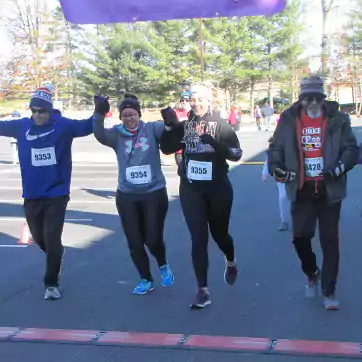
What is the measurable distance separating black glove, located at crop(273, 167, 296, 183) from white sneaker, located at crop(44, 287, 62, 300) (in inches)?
89.5

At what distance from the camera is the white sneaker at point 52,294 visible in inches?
227

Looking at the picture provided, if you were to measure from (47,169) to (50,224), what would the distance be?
50 centimetres

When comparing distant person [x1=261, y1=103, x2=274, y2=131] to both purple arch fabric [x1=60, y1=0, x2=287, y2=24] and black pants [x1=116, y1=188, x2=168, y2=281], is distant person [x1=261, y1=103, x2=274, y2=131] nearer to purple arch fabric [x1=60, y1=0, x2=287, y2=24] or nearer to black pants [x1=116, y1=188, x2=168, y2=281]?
black pants [x1=116, y1=188, x2=168, y2=281]

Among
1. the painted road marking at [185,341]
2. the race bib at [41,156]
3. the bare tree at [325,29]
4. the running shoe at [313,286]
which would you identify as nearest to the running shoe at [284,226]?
the running shoe at [313,286]

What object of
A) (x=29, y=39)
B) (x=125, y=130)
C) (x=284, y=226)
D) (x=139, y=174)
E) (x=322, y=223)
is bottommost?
(x=284, y=226)

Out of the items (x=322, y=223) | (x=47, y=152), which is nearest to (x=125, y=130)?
(x=47, y=152)

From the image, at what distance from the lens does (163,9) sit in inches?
176

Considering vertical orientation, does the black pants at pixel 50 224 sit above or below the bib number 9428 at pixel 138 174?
below

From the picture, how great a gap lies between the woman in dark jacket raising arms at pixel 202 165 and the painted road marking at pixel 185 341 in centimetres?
77

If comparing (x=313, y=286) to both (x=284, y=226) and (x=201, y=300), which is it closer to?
(x=201, y=300)

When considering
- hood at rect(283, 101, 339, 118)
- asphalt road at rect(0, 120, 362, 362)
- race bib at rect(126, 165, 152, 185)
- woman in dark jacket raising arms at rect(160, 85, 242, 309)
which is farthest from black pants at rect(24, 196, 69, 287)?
hood at rect(283, 101, 339, 118)

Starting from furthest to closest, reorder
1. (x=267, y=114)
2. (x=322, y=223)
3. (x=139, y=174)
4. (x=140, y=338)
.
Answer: (x=267, y=114) → (x=139, y=174) → (x=322, y=223) → (x=140, y=338)

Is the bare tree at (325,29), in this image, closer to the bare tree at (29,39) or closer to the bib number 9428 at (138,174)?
the bare tree at (29,39)

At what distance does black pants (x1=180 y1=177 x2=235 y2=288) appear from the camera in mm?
5418
